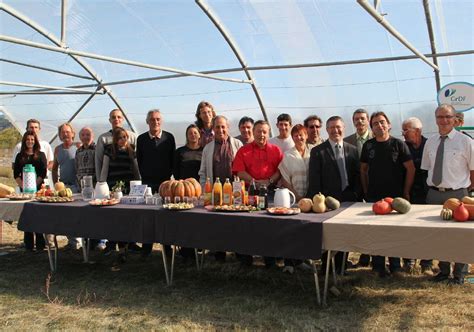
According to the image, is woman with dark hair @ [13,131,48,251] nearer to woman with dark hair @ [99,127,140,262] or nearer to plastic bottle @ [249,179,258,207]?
woman with dark hair @ [99,127,140,262]

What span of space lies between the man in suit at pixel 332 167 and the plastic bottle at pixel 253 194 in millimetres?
522

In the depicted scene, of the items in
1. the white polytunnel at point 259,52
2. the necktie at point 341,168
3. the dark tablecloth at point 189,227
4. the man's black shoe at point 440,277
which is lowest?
the man's black shoe at point 440,277

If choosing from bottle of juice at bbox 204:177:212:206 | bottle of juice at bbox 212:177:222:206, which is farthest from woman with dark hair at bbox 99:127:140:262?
bottle of juice at bbox 212:177:222:206

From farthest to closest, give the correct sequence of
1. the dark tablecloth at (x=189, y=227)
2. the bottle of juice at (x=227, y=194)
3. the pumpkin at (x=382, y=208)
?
the bottle of juice at (x=227, y=194)
the pumpkin at (x=382, y=208)
the dark tablecloth at (x=189, y=227)

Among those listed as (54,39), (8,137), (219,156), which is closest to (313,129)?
(219,156)

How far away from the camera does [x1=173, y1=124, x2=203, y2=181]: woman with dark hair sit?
4.73 meters

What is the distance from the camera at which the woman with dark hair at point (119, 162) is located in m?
4.93

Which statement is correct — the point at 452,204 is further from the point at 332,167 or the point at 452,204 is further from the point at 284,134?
the point at 284,134

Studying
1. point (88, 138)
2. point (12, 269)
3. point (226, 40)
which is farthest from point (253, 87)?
point (12, 269)

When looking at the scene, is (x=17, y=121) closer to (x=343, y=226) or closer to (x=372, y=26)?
(x=372, y=26)

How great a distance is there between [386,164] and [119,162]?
9.34 ft

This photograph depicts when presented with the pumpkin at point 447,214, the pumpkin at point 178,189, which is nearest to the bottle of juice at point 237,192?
the pumpkin at point 178,189

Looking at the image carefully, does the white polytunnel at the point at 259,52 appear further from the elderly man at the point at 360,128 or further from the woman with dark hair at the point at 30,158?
the elderly man at the point at 360,128

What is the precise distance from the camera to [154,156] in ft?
16.1
